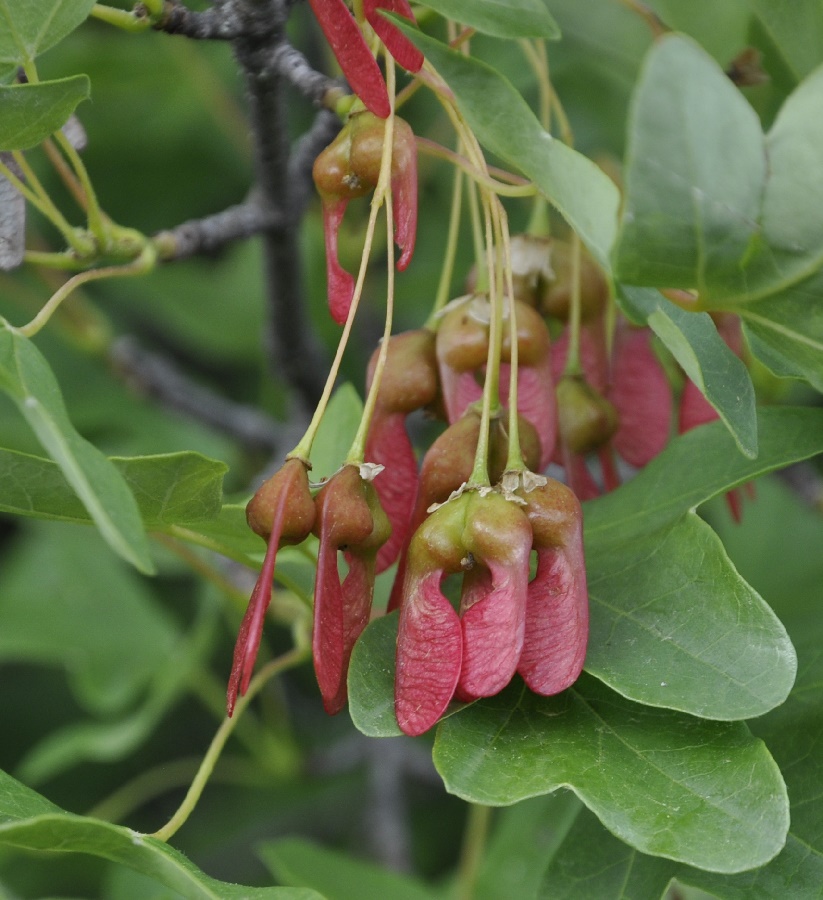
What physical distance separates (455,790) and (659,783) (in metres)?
0.12

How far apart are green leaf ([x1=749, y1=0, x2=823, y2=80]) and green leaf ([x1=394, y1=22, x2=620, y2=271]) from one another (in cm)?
30

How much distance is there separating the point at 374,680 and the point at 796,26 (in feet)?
1.85

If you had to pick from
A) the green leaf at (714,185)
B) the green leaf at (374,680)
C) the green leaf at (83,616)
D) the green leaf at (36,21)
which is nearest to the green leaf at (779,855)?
the green leaf at (374,680)

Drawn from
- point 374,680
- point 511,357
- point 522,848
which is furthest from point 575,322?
point 522,848

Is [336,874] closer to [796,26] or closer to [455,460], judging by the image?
[455,460]

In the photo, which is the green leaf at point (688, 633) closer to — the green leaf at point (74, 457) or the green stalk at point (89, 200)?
the green leaf at point (74, 457)

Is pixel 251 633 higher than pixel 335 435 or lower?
higher

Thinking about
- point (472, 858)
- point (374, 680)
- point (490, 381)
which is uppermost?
point (490, 381)

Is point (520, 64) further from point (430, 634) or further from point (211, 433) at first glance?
point (430, 634)

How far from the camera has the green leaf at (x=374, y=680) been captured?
652 mm

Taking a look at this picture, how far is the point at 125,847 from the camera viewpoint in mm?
656

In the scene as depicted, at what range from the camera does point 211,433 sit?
5.68 ft

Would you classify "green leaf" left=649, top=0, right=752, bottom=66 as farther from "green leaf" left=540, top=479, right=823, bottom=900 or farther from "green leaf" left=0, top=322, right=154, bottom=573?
"green leaf" left=0, top=322, right=154, bottom=573

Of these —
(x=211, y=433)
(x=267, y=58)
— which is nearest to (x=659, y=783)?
(x=267, y=58)
